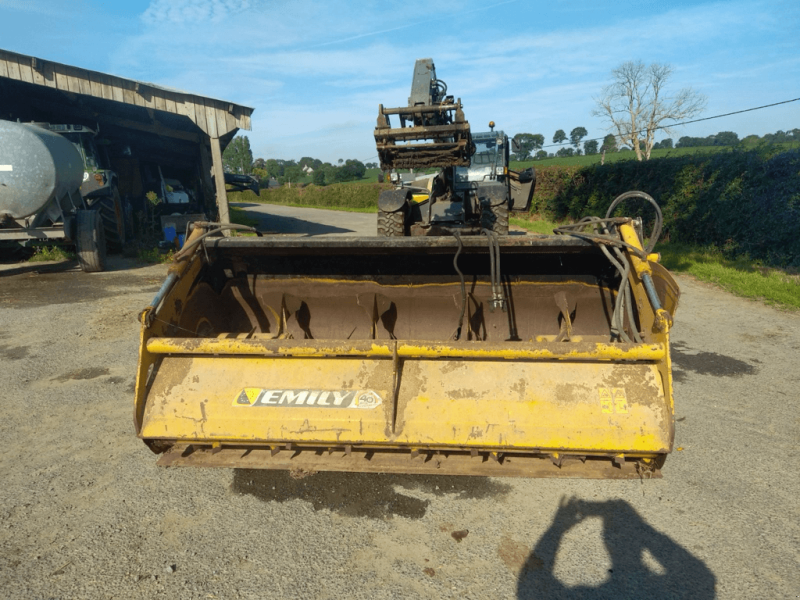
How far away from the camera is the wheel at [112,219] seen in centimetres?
1006

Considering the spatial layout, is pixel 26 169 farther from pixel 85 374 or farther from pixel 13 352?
pixel 85 374

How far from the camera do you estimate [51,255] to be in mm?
10477

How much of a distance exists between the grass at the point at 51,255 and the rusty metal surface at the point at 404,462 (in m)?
10.00

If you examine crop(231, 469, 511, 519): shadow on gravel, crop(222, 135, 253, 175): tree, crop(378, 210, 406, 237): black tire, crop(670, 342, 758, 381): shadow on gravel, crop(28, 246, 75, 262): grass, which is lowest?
crop(670, 342, 758, 381): shadow on gravel

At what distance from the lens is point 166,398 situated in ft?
8.58

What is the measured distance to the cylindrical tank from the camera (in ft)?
25.3

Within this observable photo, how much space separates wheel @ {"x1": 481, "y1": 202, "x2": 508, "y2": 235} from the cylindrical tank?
6.82 m

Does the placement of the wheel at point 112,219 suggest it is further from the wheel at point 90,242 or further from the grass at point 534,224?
the grass at point 534,224

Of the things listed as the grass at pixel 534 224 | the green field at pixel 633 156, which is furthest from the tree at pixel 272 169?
the grass at pixel 534 224

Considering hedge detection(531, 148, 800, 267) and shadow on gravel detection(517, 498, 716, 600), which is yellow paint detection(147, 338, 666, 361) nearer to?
shadow on gravel detection(517, 498, 716, 600)

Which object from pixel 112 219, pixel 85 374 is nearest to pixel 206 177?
pixel 112 219

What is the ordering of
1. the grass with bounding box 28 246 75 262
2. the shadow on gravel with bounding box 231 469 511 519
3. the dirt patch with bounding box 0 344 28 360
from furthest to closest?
the grass with bounding box 28 246 75 262 → the dirt patch with bounding box 0 344 28 360 → the shadow on gravel with bounding box 231 469 511 519

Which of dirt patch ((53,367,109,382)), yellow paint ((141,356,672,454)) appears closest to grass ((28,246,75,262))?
dirt patch ((53,367,109,382))

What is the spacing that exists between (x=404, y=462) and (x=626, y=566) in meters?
1.06
